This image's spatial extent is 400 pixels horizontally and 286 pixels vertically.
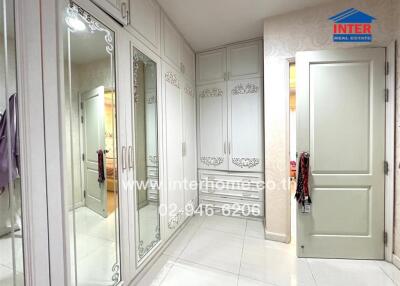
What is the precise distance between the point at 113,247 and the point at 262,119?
237 centimetres

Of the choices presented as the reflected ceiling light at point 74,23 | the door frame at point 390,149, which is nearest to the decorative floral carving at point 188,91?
the reflected ceiling light at point 74,23

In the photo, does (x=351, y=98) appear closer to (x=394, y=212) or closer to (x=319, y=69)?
(x=319, y=69)

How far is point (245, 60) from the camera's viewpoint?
285cm

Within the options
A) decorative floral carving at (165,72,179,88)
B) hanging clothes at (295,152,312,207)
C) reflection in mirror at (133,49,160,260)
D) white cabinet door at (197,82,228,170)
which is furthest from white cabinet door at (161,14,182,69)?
hanging clothes at (295,152,312,207)

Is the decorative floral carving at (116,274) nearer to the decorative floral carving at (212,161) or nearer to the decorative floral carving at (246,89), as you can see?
the decorative floral carving at (212,161)

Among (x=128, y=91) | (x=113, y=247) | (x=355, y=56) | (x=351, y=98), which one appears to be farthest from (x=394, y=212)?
(x=128, y=91)

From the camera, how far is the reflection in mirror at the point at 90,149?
1.11m

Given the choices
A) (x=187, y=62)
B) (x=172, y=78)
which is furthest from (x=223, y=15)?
(x=172, y=78)

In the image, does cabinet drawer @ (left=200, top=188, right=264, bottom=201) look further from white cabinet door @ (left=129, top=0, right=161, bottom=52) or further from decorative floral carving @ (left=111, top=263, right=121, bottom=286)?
white cabinet door @ (left=129, top=0, right=161, bottom=52)

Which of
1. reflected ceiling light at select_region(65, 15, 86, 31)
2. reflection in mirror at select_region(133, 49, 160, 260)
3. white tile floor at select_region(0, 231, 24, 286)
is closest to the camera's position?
white tile floor at select_region(0, 231, 24, 286)

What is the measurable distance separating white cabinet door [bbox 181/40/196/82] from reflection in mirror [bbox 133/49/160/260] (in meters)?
0.84

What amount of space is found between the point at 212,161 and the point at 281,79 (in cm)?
155

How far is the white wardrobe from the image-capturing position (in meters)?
2.83

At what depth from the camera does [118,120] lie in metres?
1.44
